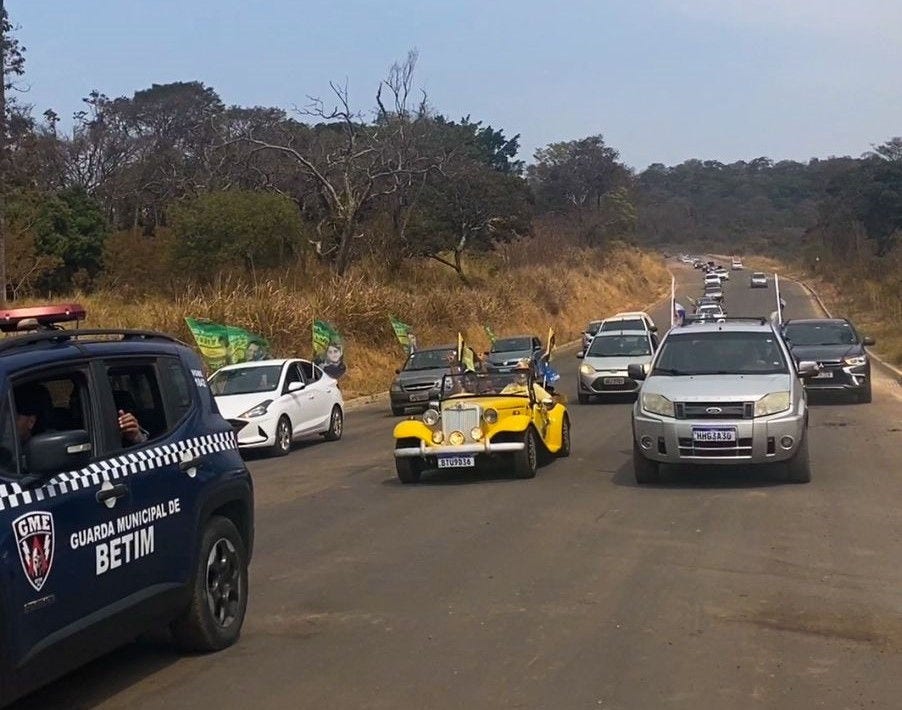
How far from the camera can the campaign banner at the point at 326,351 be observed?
99.6ft

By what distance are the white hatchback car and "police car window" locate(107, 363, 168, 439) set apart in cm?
1103

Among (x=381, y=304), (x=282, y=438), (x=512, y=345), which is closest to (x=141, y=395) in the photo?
(x=282, y=438)

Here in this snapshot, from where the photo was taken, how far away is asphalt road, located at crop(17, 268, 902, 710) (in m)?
6.02

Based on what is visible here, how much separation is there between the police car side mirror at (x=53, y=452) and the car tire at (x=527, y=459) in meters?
8.90

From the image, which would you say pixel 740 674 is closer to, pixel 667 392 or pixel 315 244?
pixel 667 392

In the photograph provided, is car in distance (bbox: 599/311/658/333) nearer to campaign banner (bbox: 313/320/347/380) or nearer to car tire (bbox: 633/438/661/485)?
campaign banner (bbox: 313/320/347/380)

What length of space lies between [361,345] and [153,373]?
29.4 meters

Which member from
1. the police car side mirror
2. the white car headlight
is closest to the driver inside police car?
the police car side mirror

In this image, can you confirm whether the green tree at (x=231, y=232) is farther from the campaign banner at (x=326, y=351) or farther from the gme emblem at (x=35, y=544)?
the gme emblem at (x=35, y=544)

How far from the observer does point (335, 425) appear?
21266 mm

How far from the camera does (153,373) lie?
21.6ft

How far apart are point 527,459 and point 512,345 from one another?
17882mm

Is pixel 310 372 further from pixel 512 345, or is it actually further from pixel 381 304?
pixel 381 304

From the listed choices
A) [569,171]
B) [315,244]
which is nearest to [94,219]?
Result: [315,244]
